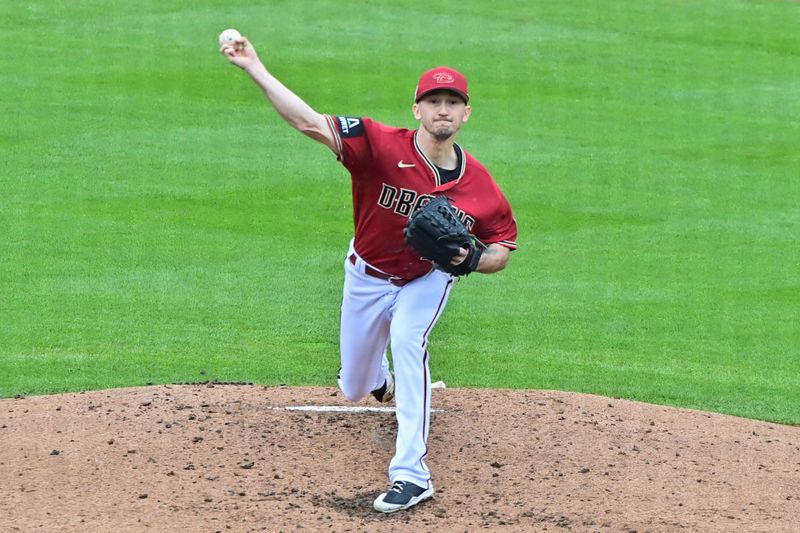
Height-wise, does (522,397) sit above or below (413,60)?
below

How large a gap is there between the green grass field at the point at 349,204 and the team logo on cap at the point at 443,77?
2810 mm

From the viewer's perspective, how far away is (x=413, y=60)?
59.9ft

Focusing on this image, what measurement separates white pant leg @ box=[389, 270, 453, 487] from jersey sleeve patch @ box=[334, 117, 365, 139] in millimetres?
842

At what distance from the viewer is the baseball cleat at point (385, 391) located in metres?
6.98

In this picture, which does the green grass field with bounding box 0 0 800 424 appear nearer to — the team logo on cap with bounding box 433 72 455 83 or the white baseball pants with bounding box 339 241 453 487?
the white baseball pants with bounding box 339 241 453 487

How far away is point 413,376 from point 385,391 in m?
1.04

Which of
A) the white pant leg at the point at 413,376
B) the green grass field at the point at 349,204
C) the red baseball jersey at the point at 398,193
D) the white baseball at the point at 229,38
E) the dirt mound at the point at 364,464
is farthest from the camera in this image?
the green grass field at the point at 349,204

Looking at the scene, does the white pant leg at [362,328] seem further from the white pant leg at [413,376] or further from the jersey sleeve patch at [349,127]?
the jersey sleeve patch at [349,127]

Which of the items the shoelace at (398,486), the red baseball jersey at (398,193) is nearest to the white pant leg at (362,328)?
the red baseball jersey at (398,193)

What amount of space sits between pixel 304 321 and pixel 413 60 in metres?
9.41

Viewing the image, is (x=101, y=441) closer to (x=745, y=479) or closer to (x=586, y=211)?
(x=745, y=479)

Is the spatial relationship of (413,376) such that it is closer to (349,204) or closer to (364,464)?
(364,464)

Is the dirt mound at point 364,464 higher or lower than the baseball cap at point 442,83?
lower

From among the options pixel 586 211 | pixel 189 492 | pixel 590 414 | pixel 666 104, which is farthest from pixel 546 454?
pixel 666 104
